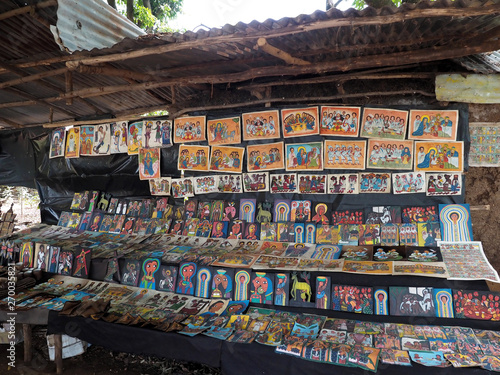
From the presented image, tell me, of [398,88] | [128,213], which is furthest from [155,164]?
[398,88]

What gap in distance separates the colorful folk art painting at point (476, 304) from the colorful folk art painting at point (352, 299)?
0.68 metres

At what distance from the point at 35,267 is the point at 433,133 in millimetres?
4928

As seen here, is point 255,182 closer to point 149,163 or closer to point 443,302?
point 149,163

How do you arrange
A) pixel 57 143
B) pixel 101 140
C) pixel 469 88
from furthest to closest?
pixel 57 143 → pixel 101 140 → pixel 469 88

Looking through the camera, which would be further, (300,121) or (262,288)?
(300,121)

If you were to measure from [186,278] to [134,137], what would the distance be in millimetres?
2144

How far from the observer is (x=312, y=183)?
13.4 feet

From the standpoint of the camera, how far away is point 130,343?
3.25 metres

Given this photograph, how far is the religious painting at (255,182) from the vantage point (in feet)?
14.0

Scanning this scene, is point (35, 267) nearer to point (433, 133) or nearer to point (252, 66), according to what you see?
point (252, 66)

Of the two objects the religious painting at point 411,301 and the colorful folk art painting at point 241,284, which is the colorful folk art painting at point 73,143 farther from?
the religious painting at point 411,301

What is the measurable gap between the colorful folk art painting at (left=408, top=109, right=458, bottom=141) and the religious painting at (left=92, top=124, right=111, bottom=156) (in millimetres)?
3854

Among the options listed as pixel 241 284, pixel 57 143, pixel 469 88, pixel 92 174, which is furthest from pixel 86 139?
pixel 469 88

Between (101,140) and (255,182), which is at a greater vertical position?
(101,140)
